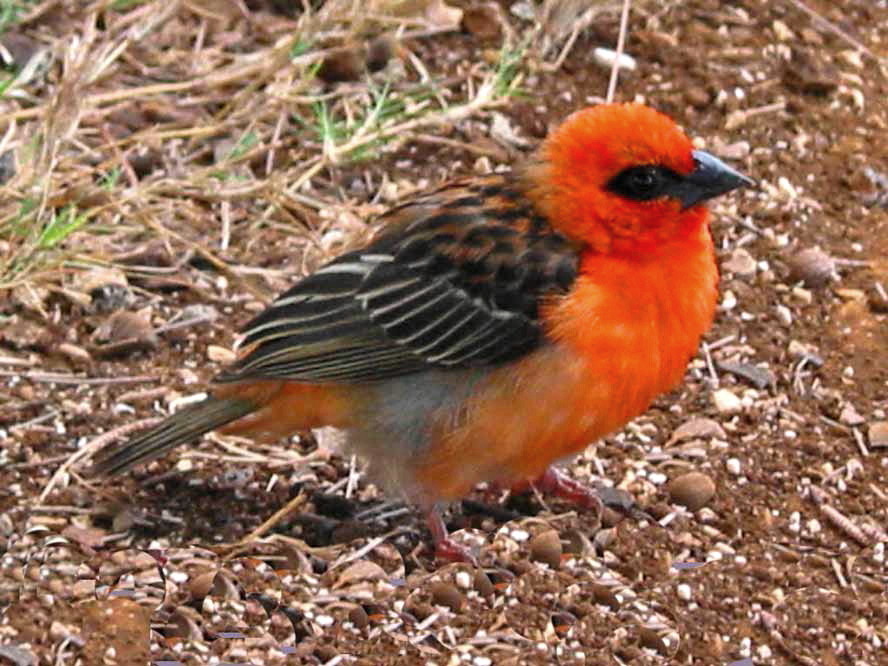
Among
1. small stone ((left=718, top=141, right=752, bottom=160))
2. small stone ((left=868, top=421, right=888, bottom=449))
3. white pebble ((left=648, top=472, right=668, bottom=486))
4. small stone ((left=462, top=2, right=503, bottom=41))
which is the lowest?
white pebble ((left=648, top=472, right=668, bottom=486))

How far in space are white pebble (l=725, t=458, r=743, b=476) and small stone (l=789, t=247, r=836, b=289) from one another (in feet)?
3.29

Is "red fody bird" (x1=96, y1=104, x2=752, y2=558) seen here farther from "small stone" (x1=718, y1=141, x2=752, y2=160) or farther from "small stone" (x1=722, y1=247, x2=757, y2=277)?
"small stone" (x1=718, y1=141, x2=752, y2=160)

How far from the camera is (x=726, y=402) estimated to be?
6316 mm

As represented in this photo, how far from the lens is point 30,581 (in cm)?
→ 529

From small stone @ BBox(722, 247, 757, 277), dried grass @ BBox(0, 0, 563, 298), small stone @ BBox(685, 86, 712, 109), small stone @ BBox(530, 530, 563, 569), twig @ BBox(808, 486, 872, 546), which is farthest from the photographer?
small stone @ BBox(685, 86, 712, 109)

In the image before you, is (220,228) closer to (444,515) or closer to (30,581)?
(444,515)

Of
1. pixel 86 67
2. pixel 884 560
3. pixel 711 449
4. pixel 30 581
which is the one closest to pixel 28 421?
pixel 30 581

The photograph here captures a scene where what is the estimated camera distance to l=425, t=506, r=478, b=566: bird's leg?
5629 mm

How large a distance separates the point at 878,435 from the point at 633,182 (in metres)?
1.32

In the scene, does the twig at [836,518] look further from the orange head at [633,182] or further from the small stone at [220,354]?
the small stone at [220,354]

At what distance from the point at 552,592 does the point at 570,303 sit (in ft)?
2.64

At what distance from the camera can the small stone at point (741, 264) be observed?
270 inches

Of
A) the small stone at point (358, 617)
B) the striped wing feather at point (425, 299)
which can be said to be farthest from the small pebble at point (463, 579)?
the striped wing feather at point (425, 299)

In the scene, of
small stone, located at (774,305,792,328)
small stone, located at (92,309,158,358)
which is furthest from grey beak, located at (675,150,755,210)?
small stone, located at (92,309,158,358)
